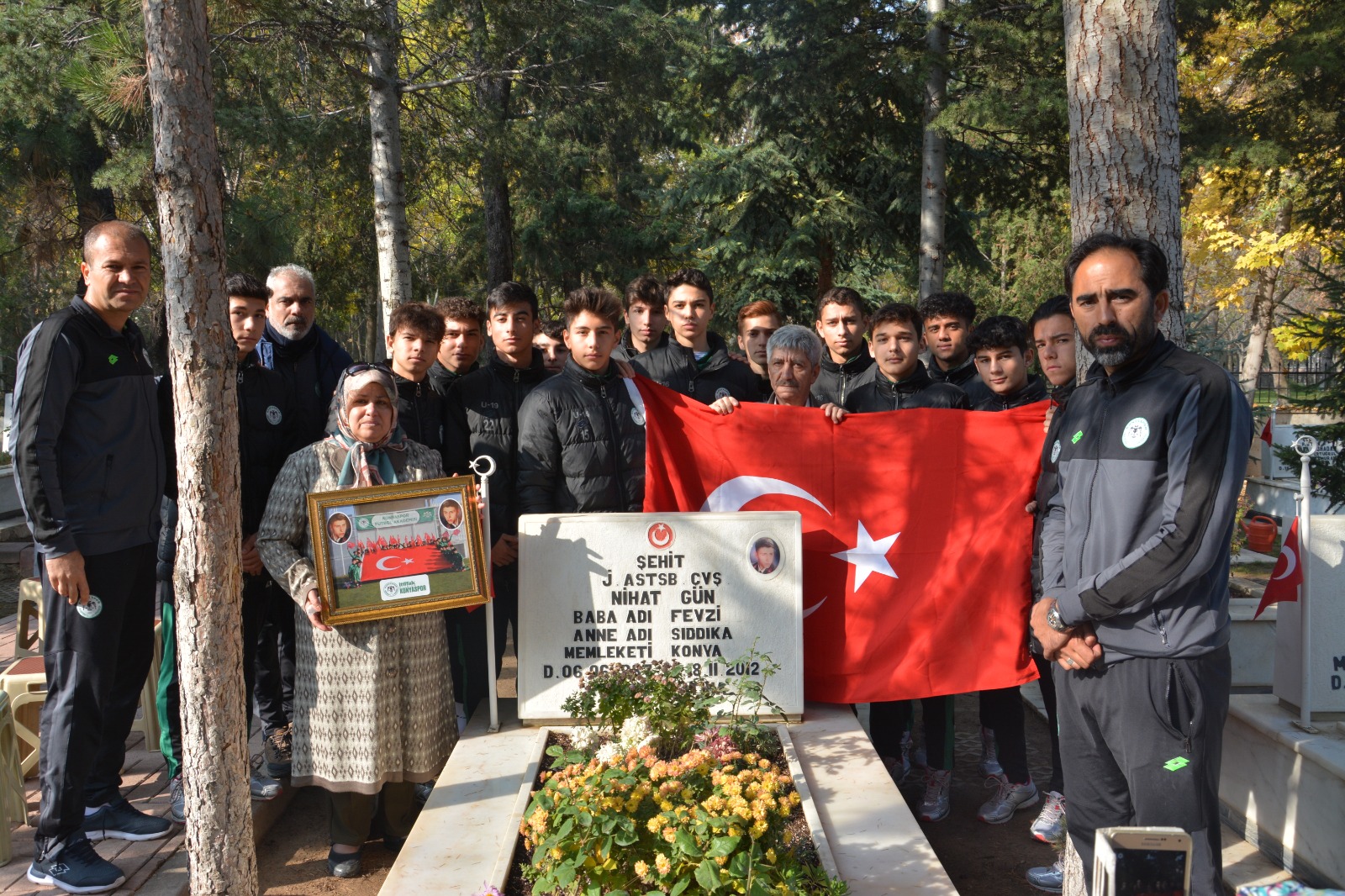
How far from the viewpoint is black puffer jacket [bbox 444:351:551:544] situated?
516 centimetres

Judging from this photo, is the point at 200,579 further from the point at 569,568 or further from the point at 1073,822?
the point at 1073,822

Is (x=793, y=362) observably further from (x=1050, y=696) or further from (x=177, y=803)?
(x=177, y=803)

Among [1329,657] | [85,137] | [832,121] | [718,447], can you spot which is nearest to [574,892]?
[718,447]

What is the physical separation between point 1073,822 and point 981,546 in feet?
5.84

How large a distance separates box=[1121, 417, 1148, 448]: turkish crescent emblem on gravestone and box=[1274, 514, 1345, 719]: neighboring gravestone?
1.81 metres

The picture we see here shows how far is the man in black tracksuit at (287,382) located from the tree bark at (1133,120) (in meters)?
3.55

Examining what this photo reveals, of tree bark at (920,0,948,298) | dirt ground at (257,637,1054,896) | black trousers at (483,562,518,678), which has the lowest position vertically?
dirt ground at (257,637,1054,896)

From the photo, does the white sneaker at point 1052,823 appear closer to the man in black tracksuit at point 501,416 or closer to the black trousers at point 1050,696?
the black trousers at point 1050,696

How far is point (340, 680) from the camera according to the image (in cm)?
412

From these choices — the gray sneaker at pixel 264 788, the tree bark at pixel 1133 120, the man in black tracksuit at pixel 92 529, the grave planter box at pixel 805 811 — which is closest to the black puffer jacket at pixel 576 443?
the grave planter box at pixel 805 811

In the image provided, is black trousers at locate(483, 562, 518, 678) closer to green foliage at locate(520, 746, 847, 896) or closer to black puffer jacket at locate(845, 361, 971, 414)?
black puffer jacket at locate(845, 361, 971, 414)

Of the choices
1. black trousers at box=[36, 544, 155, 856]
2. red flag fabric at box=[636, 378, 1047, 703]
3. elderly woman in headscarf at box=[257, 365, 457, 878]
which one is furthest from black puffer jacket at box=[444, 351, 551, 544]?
black trousers at box=[36, 544, 155, 856]

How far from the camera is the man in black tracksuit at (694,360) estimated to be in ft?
19.1

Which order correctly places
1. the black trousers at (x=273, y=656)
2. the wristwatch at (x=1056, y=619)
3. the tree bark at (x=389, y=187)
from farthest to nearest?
1. the tree bark at (x=389, y=187)
2. the black trousers at (x=273, y=656)
3. the wristwatch at (x=1056, y=619)
